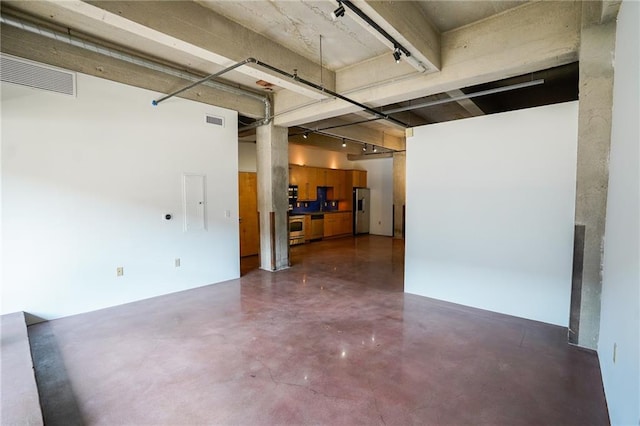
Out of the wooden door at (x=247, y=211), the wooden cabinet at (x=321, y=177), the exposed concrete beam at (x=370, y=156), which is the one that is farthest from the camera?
the exposed concrete beam at (x=370, y=156)

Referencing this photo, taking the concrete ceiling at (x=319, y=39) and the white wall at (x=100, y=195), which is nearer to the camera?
the concrete ceiling at (x=319, y=39)

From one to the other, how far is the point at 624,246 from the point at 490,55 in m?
2.60

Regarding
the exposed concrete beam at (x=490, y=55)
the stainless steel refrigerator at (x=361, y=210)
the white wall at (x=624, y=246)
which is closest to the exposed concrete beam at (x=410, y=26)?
the exposed concrete beam at (x=490, y=55)

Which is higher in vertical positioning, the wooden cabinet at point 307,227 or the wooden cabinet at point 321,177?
the wooden cabinet at point 321,177

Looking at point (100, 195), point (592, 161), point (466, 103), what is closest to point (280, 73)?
point (100, 195)

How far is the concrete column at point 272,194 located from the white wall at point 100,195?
0.98 m

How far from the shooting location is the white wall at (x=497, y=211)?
139 inches

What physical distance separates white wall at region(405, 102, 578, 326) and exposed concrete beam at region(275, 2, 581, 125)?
55 cm

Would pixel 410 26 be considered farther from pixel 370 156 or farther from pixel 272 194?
pixel 370 156

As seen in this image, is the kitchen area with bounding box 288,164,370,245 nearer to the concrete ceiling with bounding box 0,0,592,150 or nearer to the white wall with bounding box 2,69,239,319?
the white wall with bounding box 2,69,239,319

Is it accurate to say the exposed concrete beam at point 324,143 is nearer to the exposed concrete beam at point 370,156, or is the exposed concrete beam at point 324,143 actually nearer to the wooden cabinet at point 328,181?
the exposed concrete beam at point 370,156

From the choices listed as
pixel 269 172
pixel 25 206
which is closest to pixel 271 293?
pixel 269 172

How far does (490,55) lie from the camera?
3549 mm

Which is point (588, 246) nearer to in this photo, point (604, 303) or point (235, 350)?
point (604, 303)
